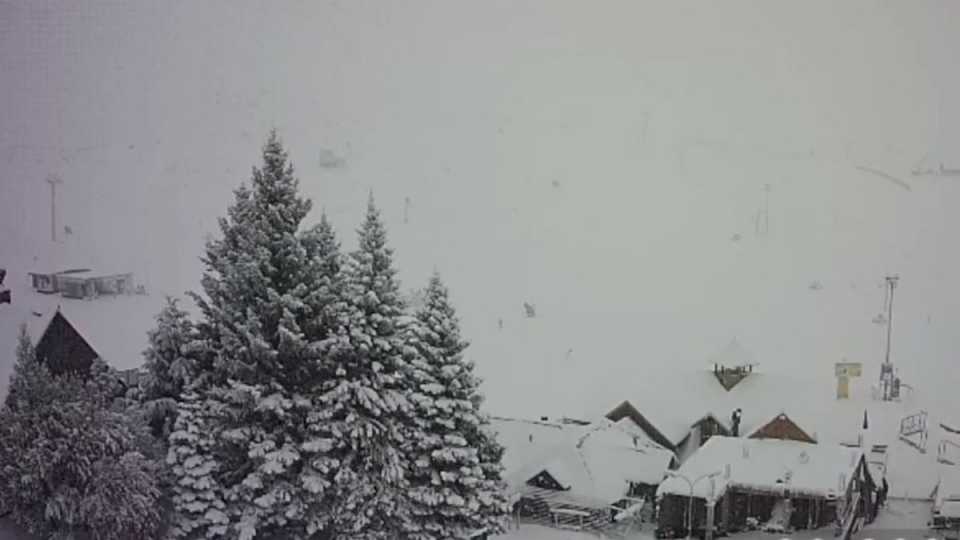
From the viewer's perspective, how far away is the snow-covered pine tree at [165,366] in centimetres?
394

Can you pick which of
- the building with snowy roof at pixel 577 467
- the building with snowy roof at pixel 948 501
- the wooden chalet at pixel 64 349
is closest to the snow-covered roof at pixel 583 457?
the building with snowy roof at pixel 577 467

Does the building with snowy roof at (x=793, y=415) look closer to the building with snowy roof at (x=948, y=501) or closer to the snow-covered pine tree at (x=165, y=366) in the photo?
the building with snowy roof at (x=948, y=501)

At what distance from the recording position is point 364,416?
3893mm

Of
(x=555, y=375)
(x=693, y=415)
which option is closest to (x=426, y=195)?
(x=555, y=375)

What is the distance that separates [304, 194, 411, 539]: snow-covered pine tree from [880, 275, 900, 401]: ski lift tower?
1.28 meters

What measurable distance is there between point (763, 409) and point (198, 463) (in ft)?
4.93

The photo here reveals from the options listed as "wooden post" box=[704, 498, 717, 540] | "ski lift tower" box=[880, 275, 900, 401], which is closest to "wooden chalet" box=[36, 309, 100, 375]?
"wooden post" box=[704, 498, 717, 540]

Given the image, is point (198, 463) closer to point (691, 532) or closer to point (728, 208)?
point (691, 532)

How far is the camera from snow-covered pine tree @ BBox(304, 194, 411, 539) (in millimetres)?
3865

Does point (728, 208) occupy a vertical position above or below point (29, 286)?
above

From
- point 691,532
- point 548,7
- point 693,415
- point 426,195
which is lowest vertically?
point 691,532

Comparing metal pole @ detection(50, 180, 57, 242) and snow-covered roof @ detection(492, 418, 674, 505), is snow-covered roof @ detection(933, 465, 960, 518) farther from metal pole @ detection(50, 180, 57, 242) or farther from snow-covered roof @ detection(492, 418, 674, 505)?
metal pole @ detection(50, 180, 57, 242)

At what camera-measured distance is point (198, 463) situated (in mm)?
3900

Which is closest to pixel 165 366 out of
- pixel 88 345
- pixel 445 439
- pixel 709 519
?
pixel 88 345
